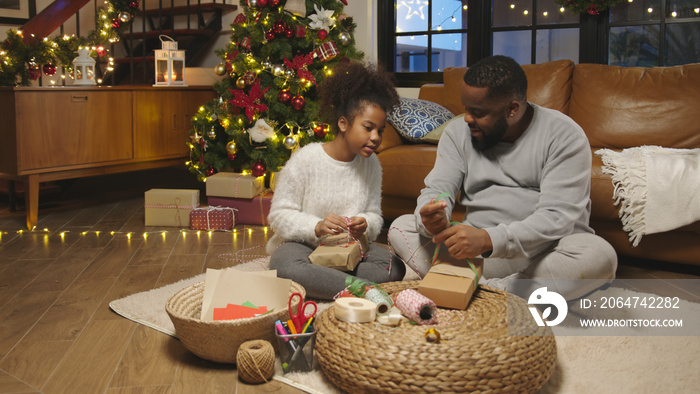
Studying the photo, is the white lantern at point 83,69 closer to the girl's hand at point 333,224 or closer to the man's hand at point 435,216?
the girl's hand at point 333,224

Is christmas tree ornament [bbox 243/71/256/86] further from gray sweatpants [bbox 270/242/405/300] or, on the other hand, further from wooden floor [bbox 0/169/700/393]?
gray sweatpants [bbox 270/242/405/300]

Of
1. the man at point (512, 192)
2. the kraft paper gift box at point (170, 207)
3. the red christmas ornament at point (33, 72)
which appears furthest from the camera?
the red christmas ornament at point (33, 72)

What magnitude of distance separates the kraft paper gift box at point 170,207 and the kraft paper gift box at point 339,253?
1572 mm

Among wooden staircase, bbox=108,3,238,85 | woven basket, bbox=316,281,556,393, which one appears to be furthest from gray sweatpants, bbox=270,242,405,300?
wooden staircase, bbox=108,3,238,85

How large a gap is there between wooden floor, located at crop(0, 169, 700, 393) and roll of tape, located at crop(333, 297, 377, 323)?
236 millimetres

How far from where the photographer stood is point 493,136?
2139 mm

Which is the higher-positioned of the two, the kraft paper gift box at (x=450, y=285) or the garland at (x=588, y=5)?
the garland at (x=588, y=5)

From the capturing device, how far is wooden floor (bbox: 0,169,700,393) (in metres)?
1.78

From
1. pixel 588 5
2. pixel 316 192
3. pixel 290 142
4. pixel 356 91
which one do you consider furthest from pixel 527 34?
pixel 316 192

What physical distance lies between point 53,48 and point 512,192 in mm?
3088

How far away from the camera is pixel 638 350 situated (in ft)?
6.18

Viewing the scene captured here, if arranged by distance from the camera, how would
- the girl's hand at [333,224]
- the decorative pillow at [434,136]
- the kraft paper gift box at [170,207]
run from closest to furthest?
the girl's hand at [333,224]
the decorative pillow at [434,136]
the kraft paper gift box at [170,207]

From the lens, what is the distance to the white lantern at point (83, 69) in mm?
3908

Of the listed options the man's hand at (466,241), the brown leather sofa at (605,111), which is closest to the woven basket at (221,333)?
the man's hand at (466,241)
